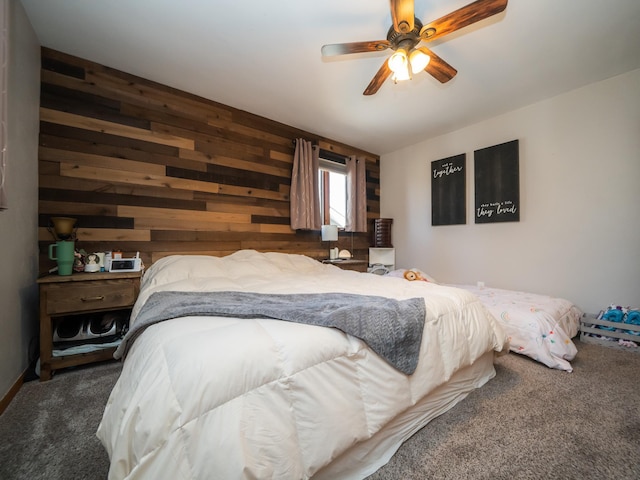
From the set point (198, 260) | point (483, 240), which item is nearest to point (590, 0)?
point (483, 240)

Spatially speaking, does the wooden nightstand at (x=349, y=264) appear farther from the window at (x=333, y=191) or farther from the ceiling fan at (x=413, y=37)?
the ceiling fan at (x=413, y=37)

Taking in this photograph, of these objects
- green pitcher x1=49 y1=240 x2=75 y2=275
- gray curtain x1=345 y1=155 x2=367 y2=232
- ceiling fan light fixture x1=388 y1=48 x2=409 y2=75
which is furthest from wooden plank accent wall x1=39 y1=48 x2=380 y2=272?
ceiling fan light fixture x1=388 y1=48 x2=409 y2=75

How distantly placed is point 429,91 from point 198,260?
2.73 m

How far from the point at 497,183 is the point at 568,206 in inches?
27.5

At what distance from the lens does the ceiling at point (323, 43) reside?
5.64 feet

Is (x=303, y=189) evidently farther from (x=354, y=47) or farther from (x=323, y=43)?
(x=354, y=47)

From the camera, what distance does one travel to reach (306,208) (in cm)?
335

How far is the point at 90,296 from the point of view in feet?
5.97

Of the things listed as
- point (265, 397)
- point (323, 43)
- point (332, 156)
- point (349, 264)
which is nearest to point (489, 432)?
point (265, 397)

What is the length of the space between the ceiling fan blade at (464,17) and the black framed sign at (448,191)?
218 cm

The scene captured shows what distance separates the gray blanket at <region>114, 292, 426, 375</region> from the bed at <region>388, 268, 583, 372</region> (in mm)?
1264

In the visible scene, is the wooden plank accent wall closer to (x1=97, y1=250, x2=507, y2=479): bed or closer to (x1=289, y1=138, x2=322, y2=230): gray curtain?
(x1=289, y1=138, x2=322, y2=230): gray curtain

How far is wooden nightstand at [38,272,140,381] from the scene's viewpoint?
1692 millimetres

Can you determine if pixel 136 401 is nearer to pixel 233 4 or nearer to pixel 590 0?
pixel 233 4
